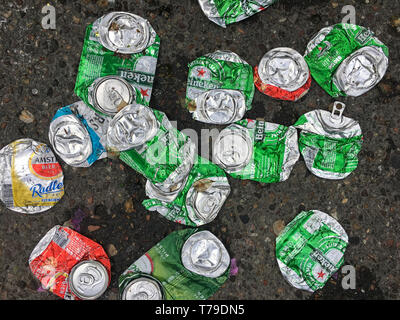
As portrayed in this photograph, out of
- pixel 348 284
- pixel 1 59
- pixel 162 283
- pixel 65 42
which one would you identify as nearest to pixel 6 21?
pixel 1 59

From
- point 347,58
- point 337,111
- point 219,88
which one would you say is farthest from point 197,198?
point 347,58

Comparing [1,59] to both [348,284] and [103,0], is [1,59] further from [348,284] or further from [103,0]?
[348,284]

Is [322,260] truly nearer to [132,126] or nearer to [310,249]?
[310,249]

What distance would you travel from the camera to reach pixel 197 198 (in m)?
1.64

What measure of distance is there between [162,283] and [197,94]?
82 centimetres

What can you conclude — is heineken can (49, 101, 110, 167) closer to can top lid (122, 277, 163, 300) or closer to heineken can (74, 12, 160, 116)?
heineken can (74, 12, 160, 116)

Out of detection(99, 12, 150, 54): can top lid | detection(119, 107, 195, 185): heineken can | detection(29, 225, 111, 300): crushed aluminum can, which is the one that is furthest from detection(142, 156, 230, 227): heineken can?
detection(99, 12, 150, 54): can top lid

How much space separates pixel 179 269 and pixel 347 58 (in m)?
1.14

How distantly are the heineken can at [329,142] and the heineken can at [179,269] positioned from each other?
21.3 inches

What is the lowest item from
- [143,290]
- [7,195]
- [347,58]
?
[143,290]

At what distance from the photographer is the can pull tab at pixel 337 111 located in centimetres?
170

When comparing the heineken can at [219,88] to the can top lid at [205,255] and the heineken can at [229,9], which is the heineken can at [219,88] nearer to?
the heineken can at [229,9]

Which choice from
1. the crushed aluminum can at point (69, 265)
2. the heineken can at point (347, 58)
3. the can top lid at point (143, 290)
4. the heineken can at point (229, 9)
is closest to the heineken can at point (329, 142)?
the heineken can at point (347, 58)

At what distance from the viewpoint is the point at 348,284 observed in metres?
1.74
